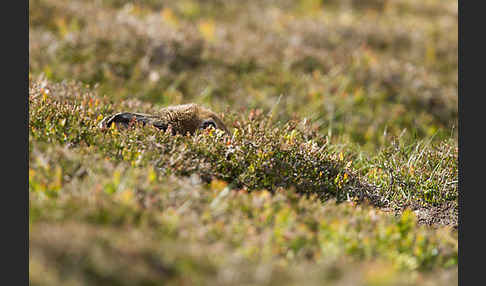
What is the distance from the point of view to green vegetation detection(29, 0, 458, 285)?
9.18ft

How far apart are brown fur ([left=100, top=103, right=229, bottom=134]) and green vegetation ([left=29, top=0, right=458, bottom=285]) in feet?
0.86

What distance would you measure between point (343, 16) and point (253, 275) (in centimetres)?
1172

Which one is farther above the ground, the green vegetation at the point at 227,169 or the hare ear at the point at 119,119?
the hare ear at the point at 119,119

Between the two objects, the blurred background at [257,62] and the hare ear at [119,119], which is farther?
the blurred background at [257,62]

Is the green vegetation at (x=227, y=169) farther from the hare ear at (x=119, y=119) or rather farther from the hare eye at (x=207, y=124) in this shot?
the hare eye at (x=207, y=124)

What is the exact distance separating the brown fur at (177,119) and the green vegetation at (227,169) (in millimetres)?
261

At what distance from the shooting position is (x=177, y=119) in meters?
5.12

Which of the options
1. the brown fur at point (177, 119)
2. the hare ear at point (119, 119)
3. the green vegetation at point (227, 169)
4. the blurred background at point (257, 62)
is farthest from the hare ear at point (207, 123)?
the blurred background at point (257, 62)

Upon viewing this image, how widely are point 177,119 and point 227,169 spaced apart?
3.20ft

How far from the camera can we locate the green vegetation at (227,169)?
2797mm

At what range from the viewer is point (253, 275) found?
270cm

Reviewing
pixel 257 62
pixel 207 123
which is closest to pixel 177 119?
pixel 207 123

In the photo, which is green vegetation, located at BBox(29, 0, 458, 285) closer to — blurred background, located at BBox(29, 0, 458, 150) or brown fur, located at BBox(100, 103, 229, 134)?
blurred background, located at BBox(29, 0, 458, 150)

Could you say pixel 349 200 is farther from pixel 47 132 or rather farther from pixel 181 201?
pixel 47 132
